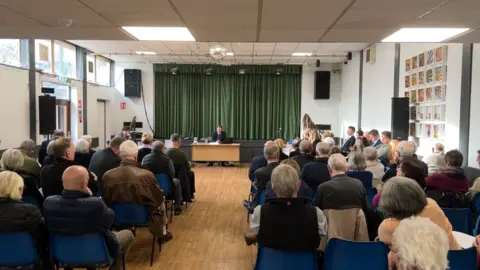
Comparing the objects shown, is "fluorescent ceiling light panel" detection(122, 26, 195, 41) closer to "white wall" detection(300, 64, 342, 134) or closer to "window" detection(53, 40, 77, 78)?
"window" detection(53, 40, 77, 78)

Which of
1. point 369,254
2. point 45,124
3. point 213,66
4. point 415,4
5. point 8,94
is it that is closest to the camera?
point 369,254

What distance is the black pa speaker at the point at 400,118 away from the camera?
737 centimetres

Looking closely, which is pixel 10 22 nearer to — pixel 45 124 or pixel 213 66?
pixel 45 124

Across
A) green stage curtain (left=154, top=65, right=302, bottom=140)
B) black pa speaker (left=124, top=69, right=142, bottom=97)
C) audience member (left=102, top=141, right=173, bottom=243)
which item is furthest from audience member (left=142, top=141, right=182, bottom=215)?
black pa speaker (left=124, top=69, right=142, bottom=97)

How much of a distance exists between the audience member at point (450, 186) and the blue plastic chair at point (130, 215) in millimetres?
2851

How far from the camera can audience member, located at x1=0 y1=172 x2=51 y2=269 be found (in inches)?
103

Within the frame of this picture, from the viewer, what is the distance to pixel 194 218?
585 cm

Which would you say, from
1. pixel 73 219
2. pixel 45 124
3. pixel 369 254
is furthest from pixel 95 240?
pixel 45 124

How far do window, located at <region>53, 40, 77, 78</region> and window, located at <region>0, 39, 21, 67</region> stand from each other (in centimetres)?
174

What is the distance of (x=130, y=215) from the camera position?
383 cm

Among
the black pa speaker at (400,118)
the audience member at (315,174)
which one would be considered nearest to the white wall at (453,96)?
the black pa speaker at (400,118)

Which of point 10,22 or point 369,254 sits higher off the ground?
point 10,22

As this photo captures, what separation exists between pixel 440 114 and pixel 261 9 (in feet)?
15.5

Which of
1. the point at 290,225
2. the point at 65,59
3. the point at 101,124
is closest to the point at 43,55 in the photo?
the point at 65,59
